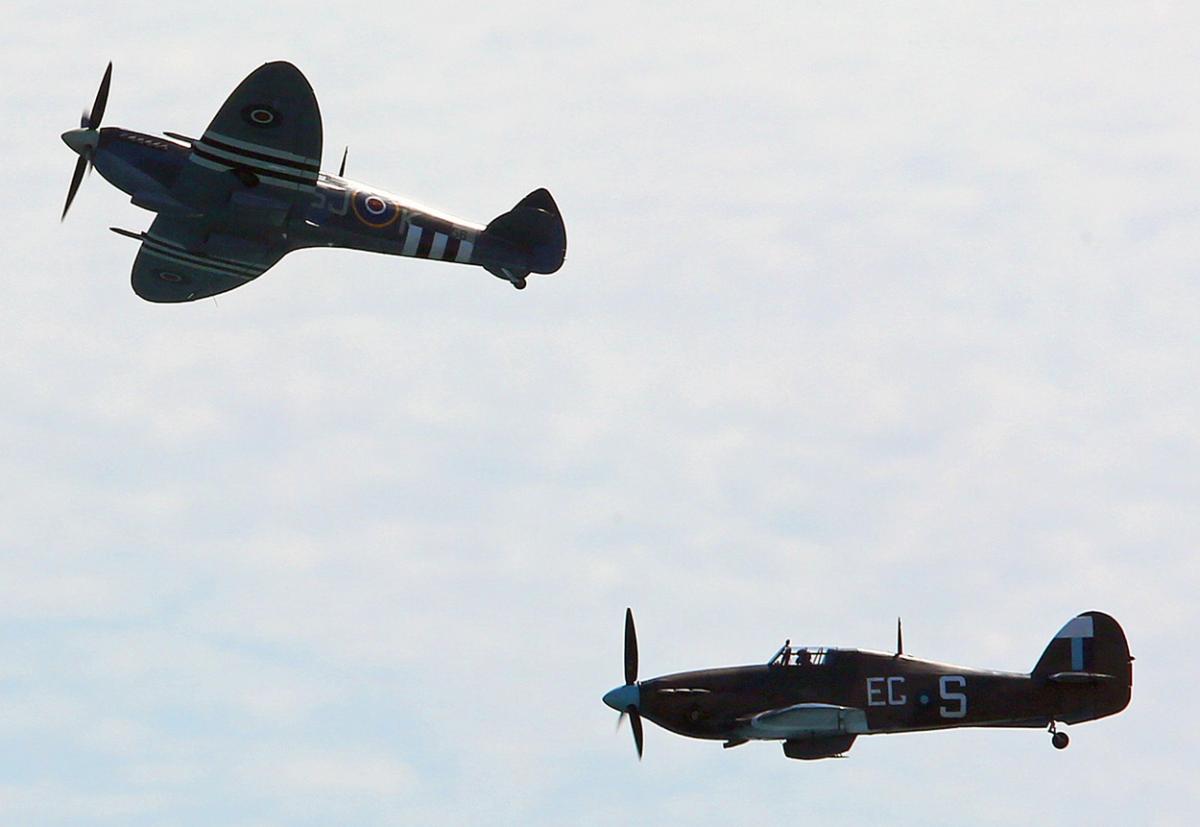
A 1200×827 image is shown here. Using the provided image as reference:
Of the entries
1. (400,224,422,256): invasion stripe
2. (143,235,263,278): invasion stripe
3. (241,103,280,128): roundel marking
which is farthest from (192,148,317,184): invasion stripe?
(143,235,263,278): invasion stripe

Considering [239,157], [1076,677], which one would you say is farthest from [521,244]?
[1076,677]

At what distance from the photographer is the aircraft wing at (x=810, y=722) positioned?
152 feet

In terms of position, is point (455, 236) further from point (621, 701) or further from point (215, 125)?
point (621, 701)

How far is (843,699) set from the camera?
46844 mm

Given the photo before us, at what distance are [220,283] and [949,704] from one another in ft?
59.2

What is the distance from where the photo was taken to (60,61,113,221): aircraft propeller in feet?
157

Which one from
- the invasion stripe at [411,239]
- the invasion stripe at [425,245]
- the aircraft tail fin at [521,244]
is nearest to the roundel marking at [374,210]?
the invasion stripe at [411,239]

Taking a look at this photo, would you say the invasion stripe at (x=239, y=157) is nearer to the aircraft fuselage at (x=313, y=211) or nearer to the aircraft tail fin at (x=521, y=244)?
the aircraft fuselage at (x=313, y=211)

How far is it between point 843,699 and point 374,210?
44.3ft

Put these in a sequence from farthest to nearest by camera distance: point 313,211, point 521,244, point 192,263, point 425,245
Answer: point 192,263 < point 521,244 < point 425,245 < point 313,211

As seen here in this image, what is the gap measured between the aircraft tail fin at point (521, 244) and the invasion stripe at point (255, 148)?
4.92 m

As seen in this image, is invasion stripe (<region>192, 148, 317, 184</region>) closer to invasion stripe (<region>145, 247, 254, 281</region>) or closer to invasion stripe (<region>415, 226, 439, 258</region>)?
invasion stripe (<region>415, 226, 439, 258</region>)

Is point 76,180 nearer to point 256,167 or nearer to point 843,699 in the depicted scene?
point 256,167

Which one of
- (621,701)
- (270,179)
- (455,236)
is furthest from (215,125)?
(621,701)
